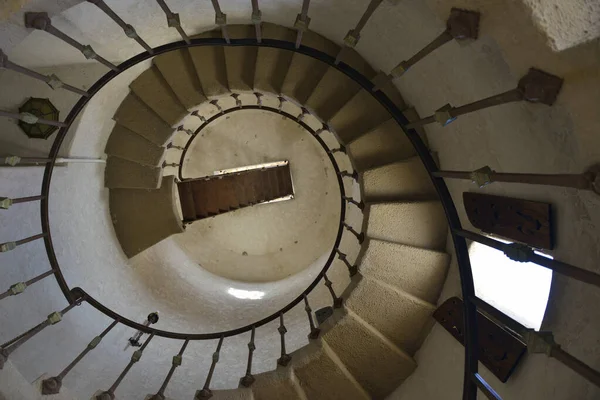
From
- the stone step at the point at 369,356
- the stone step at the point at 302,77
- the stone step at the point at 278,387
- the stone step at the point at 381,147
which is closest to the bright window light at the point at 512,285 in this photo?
the stone step at the point at 369,356

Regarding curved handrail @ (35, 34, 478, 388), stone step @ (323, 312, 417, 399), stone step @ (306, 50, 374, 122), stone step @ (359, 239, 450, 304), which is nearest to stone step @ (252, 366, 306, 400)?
stone step @ (323, 312, 417, 399)

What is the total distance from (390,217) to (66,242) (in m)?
3.06

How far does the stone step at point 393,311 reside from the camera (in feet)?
10.2

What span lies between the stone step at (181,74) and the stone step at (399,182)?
190cm

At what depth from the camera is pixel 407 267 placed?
3.17 metres

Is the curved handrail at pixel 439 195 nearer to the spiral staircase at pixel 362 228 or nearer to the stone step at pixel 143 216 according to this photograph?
the spiral staircase at pixel 362 228

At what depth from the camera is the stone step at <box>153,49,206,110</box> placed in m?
3.96

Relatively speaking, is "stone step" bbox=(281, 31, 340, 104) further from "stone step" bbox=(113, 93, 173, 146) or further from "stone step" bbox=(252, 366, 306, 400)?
"stone step" bbox=(252, 366, 306, 400)

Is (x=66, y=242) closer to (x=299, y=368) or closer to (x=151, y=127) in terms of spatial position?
(x=151, y=127)

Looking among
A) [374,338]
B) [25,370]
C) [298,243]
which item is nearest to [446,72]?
[374,338]

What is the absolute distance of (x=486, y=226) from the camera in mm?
2457

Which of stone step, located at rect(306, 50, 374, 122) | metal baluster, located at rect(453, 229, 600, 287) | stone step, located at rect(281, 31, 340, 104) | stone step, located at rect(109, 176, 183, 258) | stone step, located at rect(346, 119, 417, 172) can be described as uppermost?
stone step, located at rect(281, 31, 340, 104)

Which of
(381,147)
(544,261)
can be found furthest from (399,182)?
(544,261)

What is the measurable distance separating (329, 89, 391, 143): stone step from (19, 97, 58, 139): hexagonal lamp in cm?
241
